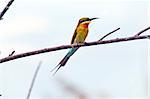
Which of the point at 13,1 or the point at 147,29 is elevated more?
the point at 13,1

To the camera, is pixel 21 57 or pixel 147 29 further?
pixel 147 29

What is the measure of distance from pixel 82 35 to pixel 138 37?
2.99 feet

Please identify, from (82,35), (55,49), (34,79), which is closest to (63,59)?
(34,79)

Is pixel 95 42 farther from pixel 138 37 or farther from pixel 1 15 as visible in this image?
pixel 1 15

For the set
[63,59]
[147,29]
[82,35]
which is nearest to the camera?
[147,29]

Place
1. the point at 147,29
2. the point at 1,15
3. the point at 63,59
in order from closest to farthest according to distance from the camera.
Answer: the point at 1,15
the point at 147,29
the point at 63,59

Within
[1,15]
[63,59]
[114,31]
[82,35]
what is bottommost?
[82,35]

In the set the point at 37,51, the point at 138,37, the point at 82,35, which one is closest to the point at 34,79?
the point at 37,51

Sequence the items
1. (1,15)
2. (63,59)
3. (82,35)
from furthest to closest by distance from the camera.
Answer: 1. (82,35)
2. (63,59)
3. (1,15)

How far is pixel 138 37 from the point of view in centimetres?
75

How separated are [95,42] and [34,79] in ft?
0.62

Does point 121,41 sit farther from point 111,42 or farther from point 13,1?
point 13,1

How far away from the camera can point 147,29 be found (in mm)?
773

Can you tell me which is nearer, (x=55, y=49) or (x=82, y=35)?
(x=55, y=49)
